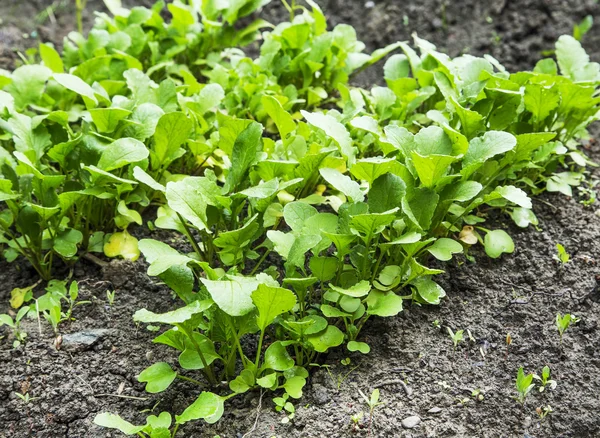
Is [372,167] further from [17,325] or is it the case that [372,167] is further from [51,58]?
[51,58]

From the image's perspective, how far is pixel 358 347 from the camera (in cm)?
182

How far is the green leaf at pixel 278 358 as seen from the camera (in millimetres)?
1754

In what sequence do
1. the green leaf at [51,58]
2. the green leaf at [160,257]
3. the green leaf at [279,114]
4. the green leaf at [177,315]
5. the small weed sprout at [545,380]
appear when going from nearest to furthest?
the green leaf at [177,315], the green leaf at [160,257], the small weed sprout at [545,380], the green leaf at [279,114], the green leaf at [51,58]

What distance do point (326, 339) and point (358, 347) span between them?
10 cm

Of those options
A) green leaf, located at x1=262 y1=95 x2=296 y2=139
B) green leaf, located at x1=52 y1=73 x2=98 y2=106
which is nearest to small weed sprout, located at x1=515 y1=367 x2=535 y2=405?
green leaf, located at x1=262 y1=95 x2=296 y2=139

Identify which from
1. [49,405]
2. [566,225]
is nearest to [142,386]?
[49,405]

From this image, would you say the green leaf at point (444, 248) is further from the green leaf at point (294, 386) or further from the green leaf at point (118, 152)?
the green leaf at point (118, 152)

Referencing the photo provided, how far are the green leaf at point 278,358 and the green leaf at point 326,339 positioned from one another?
76 mm

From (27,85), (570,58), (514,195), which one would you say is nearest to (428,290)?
(514,195)

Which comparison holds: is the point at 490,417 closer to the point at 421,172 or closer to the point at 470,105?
the point at 421,172

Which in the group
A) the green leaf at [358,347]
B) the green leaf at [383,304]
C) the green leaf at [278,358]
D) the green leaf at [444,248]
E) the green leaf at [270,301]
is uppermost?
the green leaf at [270,301]

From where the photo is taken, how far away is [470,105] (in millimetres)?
2240

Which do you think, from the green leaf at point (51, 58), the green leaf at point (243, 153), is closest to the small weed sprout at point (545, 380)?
the green leaf at point (243, 153)

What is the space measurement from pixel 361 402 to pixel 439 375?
233mm
